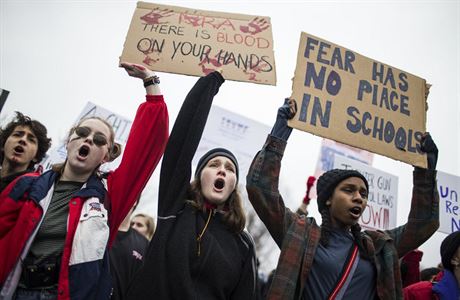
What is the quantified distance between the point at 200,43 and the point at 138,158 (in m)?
1.15

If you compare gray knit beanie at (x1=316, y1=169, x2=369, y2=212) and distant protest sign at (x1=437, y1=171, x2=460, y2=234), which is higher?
distant protest sign at (x1=437, y1=171, x2=460, y2=234)

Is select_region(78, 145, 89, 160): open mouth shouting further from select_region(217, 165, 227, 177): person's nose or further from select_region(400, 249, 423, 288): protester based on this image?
select_region(400, 249, 423, 288): protester

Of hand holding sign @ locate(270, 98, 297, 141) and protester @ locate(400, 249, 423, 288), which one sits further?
protester @ locate(400, 249, 423, 288)

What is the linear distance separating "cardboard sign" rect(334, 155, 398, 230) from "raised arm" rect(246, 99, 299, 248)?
2.85 meters

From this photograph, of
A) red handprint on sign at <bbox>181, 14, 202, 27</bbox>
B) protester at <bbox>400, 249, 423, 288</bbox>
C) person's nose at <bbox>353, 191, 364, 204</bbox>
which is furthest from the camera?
protester at <bbox>400, 249, 423, 288</bbox>

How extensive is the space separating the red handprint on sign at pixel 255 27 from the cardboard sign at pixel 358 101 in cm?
40

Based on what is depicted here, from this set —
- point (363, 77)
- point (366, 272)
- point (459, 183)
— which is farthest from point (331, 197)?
point (459, 183)

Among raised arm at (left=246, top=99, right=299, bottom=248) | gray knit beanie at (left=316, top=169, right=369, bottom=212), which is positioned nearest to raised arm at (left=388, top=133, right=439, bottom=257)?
gray knit beanie at (left=316, top=169, right=369, bottom=212)

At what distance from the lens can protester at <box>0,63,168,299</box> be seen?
1.83 metres

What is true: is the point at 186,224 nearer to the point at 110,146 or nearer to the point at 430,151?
the point at 110,146

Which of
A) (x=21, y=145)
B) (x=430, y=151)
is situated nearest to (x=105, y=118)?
(x=21, y=145)

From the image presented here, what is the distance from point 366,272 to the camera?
2.21 m

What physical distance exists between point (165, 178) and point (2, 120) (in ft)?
9.41

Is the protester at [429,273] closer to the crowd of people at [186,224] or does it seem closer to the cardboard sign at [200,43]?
the crowd of people at [186,224]
